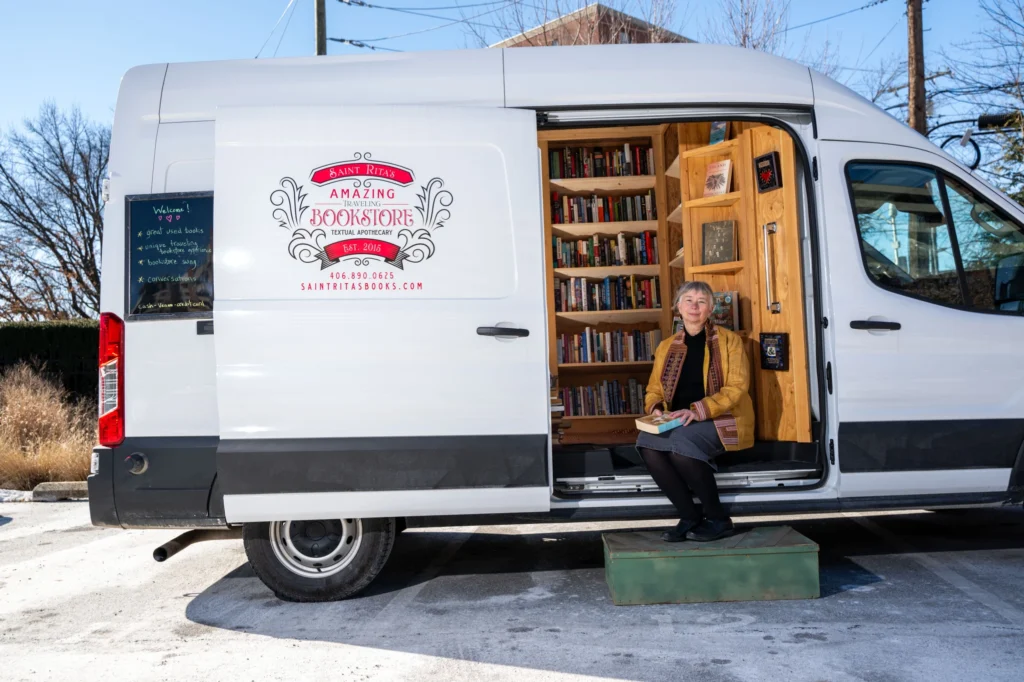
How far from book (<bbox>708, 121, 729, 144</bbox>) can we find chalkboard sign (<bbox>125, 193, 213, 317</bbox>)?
138 inches

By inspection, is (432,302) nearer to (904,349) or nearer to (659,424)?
(659,424)

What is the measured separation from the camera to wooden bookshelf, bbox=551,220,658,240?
8492 mm

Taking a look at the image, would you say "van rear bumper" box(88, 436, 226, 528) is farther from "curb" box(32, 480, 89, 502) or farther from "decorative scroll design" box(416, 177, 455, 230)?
"curb" box(32, 480, 89, 502)

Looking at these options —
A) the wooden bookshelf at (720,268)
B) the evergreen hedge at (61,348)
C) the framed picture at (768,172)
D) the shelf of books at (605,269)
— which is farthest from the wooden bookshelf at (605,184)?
the evergreen hedge at (61,348)

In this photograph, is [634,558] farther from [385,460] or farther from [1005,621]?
[1005,621]

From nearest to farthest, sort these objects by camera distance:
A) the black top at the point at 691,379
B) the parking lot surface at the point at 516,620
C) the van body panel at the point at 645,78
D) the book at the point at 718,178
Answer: the parking lot surface at the point at 516,620
the van body panel at the point at 645,78
the black top at the point at 691,379
the book at the point at 718,178

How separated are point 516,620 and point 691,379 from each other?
165cm

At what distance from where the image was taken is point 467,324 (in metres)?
4.46

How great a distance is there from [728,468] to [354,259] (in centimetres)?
224

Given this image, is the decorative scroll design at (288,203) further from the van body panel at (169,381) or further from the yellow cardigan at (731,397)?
the yellow cardigan at (731,397)

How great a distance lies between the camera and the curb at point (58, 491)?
28.2 ft

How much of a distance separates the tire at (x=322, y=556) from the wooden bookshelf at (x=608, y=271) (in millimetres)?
4324

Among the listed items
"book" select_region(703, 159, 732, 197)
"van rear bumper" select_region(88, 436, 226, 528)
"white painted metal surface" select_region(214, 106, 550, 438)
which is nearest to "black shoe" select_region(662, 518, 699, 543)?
"white painted metal surface" select_region(214, 106, 550, 438)

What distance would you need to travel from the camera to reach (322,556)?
15.5 ft
